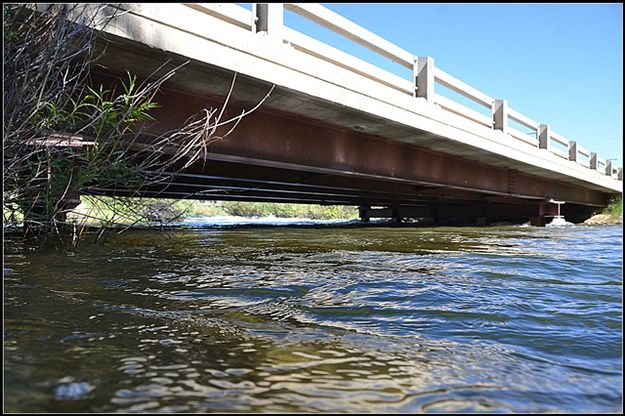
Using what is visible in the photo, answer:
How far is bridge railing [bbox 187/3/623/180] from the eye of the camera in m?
6.23

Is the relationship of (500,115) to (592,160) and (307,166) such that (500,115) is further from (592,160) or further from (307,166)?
(592,160)

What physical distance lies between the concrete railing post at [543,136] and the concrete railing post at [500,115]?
2.95 metres

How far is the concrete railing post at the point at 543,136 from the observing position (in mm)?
14406

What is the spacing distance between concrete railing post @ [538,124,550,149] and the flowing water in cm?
1167

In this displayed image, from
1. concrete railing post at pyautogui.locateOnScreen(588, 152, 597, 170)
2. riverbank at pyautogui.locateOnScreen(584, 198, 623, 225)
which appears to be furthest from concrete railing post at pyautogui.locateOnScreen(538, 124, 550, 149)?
riverbank at pyautogui.locateOnScreen(584, 198, 623, 225)

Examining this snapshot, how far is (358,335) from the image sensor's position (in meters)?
2.15

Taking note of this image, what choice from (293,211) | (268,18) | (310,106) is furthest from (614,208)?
(268,18)

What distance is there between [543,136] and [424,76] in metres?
6.93

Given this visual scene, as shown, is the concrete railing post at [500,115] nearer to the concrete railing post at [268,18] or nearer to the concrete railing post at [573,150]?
the concrete railing post at [573,150]

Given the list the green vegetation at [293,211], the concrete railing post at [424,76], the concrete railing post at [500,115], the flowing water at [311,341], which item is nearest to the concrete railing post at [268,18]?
the flowing water at [311,341]

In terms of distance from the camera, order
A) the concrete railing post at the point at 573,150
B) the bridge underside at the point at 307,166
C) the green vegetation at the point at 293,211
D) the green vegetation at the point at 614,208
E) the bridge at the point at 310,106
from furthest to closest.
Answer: the green vegetation at the point at 293,211 → the green vegetation at the point at 614,208 → the concrete railing post at the point at 573,150 → the bridge underside at the point at 307,166 → the bridge at the point at 310,106

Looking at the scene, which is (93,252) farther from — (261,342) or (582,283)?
(582,283)

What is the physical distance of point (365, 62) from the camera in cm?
803

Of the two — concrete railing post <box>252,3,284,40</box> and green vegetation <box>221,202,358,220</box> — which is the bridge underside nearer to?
concrete railing post <box>252,3,284,40</box>
